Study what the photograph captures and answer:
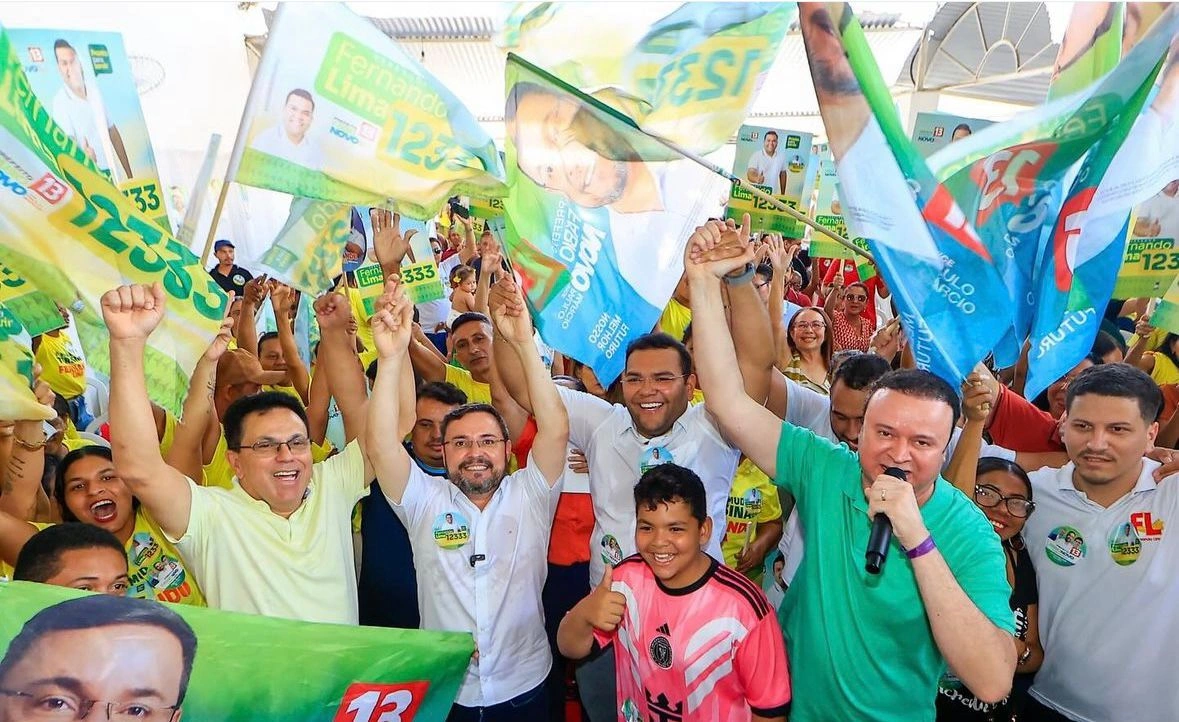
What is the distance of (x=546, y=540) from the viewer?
278 cm

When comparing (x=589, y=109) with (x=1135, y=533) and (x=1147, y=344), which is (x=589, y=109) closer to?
(x=1135, y=533)

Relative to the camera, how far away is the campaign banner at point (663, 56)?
107 inches

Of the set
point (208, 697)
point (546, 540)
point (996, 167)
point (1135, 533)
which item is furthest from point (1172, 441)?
point (208, 697)

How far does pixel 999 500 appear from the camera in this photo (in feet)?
8.95

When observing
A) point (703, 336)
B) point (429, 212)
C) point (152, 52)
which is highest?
point (152, 52)

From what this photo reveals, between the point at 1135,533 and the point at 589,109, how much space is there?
2.17 meters

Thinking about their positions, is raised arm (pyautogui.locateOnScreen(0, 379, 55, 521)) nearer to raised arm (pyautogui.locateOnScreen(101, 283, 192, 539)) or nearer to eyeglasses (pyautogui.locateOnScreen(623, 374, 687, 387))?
raised arm (pyautogui.locateOnScreen(101, 283, 192, 539))

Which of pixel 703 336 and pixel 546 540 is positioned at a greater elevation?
pixel 703 336

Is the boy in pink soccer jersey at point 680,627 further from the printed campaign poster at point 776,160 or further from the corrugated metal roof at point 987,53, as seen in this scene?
the corrugated metal roof at point 987,53

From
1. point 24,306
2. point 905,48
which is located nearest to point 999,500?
point 24,306

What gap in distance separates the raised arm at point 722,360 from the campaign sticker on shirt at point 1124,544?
1059 millimetres

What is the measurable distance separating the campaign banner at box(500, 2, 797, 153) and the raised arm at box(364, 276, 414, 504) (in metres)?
0.99

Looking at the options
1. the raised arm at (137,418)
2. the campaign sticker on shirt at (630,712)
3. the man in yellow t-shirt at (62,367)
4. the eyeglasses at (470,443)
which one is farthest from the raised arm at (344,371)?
the man in yellow t-shirt at (62,367)

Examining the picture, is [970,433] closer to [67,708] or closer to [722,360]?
[722,360]
